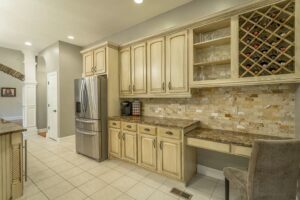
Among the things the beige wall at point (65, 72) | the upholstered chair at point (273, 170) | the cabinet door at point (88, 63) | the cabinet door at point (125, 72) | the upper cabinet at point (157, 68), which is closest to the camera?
the upholstered chair at point (273, 170)

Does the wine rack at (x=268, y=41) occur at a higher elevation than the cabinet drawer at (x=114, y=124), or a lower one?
higher

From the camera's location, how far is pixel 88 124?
10.6ft

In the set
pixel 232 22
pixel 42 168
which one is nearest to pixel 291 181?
pixel 232 22

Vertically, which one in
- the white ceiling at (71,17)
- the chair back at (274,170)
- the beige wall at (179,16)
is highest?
the white ceiling at (71,17)

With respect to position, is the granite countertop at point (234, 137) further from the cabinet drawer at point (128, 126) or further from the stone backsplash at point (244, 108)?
the cabinet drawer at point (128, 126)

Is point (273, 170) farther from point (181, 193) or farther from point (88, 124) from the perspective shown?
point (88, 124)

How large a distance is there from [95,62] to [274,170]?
3500 millimetres

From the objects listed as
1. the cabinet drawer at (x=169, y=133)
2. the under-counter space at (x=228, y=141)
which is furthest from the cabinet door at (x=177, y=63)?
the under-counter space at (x=228, y=141)

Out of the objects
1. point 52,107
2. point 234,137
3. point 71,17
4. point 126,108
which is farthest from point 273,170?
point 52,107

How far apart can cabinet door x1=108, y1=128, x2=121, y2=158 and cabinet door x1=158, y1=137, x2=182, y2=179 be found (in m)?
0.98

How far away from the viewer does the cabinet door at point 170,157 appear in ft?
7.47

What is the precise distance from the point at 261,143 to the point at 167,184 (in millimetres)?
1558

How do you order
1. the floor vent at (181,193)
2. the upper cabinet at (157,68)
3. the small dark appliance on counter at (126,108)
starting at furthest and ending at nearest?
the small dark appliance on counter at (126,108) < the upper cabinet at (157,68) < the floor vent at (181,193)

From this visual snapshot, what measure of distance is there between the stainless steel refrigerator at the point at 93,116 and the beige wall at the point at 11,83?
3.79 m
